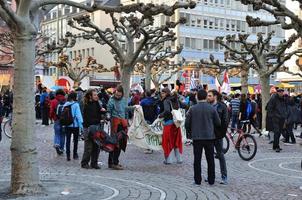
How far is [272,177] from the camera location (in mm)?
11438

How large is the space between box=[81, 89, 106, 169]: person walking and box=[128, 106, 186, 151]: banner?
215 centimetres

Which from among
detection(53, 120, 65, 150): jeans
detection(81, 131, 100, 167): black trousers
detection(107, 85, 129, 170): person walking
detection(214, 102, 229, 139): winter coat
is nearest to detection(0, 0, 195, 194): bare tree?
detection(81, 131, 100, 167): black trousers

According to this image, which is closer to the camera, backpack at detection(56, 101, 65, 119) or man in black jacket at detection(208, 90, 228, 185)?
man in black jacket at detection(208, 90, 228, 185)

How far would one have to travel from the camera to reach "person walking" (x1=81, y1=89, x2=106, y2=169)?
40.3 ft

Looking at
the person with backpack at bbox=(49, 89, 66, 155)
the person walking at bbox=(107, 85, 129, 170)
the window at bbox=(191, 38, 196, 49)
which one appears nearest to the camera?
the person walking at bbox=(107, 85, 129, 170)

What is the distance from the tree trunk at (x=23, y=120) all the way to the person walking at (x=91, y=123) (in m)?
3.35

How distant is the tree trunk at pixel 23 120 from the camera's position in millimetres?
8828

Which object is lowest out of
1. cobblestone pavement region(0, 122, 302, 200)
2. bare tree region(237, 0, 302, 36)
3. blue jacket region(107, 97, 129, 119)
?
cobblestone pavement region(0, 122, 302, 200)

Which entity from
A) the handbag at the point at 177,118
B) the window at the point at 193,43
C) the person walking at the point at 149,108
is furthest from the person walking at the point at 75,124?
the window at the point at 193,43

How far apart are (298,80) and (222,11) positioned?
74.2 feet

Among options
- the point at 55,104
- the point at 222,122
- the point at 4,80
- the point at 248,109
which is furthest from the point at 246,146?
the point at 4,80

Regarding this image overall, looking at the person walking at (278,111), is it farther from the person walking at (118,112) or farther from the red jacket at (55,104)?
the red jacket at (55,104)

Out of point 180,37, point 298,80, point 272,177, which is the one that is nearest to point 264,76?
point 272,177

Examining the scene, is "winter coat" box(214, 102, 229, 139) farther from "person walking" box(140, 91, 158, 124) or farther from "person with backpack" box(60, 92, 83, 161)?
"person walking" box(140, 91, 158, 124)
